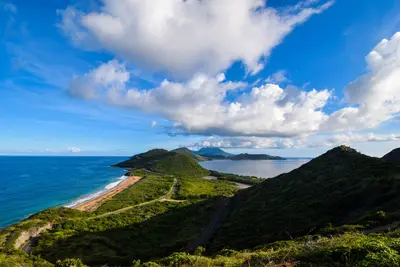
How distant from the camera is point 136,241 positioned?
51.5 metres

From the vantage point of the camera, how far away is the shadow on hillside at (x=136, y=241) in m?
40.9

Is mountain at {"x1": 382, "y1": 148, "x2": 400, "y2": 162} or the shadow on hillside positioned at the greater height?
mountain at {"x1": 382, "y1": 148, "x2": 400, "y2": 162}

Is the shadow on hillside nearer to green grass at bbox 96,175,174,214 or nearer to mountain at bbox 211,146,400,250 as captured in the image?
mountain at bbox 211,146,400,250

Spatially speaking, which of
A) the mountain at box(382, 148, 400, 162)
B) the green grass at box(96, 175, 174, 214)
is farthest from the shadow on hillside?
the mountain at box(382, 148, 400, 162)

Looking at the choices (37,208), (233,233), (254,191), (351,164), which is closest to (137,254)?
(233,233)

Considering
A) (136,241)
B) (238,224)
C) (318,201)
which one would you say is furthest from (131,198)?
(318,201)

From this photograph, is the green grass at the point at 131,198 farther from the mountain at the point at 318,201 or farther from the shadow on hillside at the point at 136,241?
the mountain at the point at 318,201

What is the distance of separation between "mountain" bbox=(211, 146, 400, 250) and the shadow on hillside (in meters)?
8.39

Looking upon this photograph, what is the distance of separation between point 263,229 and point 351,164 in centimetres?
3661

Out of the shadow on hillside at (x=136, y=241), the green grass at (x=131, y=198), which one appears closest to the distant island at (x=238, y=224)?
the shadow on hillside at (x=136, y=241)

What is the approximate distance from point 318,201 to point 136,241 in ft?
121

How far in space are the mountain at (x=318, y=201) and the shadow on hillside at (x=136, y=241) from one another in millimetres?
8391

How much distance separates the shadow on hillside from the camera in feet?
134

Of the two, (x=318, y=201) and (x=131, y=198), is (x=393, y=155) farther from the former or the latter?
(x=131, y=198)
